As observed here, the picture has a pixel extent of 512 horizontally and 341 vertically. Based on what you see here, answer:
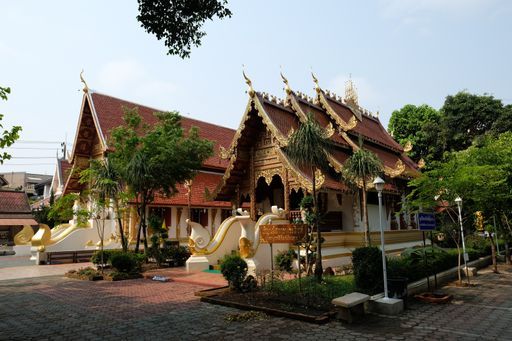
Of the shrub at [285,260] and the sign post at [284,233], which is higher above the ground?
the sign post at [284,233]

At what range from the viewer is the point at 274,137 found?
51.2ft

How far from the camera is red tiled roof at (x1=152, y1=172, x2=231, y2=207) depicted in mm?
21359

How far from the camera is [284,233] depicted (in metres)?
9.04

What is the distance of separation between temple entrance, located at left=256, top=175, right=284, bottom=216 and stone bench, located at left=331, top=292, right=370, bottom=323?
12.1 metres

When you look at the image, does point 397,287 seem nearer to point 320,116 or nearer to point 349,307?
point 349,307

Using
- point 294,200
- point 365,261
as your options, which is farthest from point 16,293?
point 294,200

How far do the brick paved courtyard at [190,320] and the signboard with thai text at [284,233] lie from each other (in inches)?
78.9

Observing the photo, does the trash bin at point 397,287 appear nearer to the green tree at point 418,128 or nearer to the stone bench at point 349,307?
the stone bench at point 349,307

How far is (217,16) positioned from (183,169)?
1034 cm

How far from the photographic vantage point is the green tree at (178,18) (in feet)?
25.1

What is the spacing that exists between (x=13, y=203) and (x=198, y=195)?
2001 cm

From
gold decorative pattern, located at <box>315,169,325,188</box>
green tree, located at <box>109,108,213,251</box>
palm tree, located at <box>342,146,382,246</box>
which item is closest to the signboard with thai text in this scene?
gold decorative pattern, located at <box>315,169,325,188</box>

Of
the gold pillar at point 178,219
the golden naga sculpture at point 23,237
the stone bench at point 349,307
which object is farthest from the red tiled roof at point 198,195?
the stone bench at point 349,307

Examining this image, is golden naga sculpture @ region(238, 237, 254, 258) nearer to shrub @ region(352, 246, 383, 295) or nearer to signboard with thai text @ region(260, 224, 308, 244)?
signboard with thai text @ region(260, 224, 308, 244)
